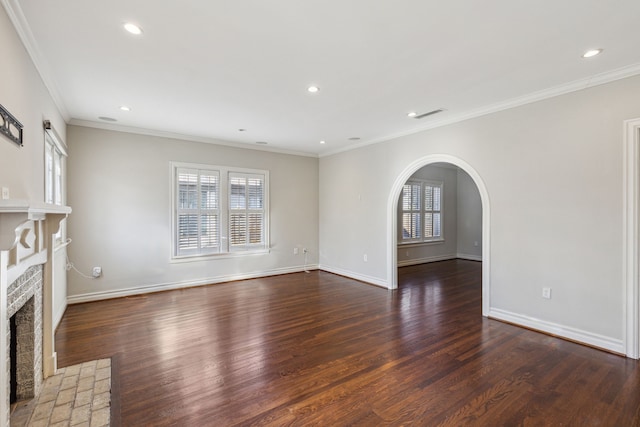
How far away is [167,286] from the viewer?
512 centimetres

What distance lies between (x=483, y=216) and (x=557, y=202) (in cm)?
83

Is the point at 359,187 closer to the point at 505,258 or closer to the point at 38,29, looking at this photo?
the point at 505,258

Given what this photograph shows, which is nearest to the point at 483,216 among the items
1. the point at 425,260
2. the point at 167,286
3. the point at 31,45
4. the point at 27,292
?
the point at 425,260

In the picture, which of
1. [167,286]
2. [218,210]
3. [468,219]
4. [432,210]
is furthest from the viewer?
[468,219]

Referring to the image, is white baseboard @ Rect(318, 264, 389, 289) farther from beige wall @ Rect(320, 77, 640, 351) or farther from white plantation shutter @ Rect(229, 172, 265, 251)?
beige wall @ Rect(320, 77, 640, 351)

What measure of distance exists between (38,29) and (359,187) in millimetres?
4719

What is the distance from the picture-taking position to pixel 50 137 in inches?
126

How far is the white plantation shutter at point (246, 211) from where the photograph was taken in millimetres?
5770

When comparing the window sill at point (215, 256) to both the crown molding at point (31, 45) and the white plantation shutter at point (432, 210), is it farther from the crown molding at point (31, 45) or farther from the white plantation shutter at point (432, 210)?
the white plantation shutter at point (432, 210)

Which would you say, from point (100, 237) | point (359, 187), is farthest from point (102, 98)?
point (359, 187)

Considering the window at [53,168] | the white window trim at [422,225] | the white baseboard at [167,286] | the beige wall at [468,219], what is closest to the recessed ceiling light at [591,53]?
the white window trim at [422,225]

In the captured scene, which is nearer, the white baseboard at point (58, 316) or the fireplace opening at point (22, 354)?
the fireplace opening at point (22, 354)

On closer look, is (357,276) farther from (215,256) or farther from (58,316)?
(58,316)

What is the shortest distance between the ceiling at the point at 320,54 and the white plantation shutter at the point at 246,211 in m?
1.90
